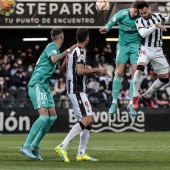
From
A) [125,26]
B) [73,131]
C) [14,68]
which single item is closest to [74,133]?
[73,131]

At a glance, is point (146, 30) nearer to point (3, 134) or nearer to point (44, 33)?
point (3, 134)

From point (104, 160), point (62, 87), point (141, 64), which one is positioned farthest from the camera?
point (62, 87)

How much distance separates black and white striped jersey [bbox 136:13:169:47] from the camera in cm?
1384

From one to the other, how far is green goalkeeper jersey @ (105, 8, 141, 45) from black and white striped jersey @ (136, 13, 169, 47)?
44 centimetres

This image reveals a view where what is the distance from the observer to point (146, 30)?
45.4 ft

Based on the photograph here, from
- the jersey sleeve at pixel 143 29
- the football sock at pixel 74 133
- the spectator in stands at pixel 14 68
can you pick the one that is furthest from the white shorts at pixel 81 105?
the spectator in stands at pixel 14 68

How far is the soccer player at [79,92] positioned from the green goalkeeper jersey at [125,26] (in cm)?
268

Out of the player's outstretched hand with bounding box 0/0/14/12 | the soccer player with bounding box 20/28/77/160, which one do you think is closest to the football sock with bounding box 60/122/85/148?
the soccer player with bounding box 20/28/77/160

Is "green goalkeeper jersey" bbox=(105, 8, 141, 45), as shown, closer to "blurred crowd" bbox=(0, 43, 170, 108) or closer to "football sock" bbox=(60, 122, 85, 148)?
"football sock" bbox=(60, 122, 85, 148)

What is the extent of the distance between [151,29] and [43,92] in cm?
267

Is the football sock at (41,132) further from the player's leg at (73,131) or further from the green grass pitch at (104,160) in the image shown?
the player's leg at (73,131)

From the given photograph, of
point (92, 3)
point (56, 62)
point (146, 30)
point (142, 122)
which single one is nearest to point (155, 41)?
point (146, 30)

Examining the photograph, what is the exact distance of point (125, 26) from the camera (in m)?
14.7

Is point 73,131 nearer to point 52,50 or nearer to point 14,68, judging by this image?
point 52,50
